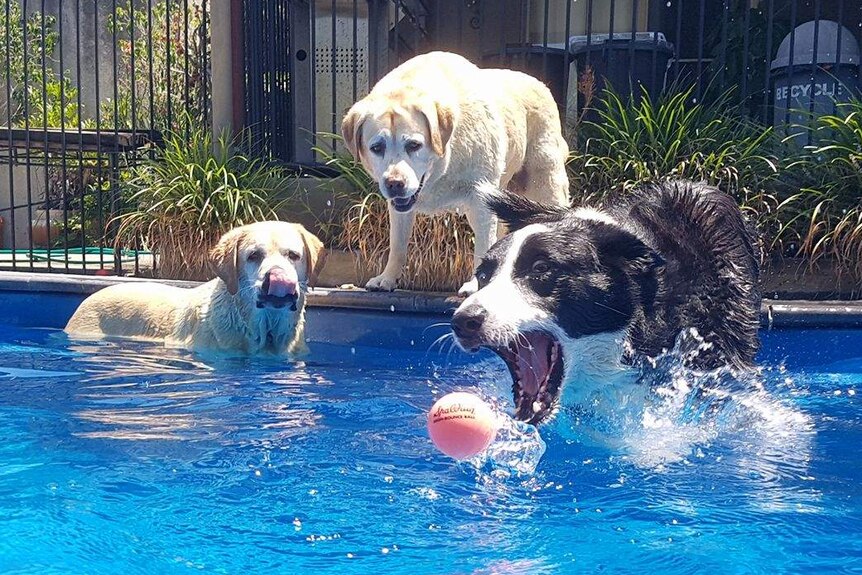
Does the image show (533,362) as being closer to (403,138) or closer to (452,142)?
(403,138)

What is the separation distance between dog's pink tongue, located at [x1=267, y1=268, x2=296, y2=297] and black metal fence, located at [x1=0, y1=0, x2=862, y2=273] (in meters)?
2.58

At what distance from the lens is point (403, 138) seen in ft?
17.6

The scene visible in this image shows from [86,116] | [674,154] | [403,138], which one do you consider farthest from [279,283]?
[86,116]

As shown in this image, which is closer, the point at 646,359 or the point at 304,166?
the point at 646,359

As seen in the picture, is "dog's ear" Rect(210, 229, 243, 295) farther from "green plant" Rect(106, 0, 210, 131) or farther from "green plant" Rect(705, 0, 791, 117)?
"green plant" Rect(106, 0, 210, 131)

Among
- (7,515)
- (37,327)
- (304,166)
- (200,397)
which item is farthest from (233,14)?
(7,515)

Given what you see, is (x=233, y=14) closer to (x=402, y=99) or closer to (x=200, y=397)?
(x=402, y=99)

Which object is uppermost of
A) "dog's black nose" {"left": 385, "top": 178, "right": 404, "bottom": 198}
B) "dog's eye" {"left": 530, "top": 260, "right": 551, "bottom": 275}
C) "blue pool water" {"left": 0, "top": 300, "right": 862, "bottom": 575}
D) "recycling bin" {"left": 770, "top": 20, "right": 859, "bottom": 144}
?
"recycling bin" {"left": 770, "top": 20, "right": 859, "bottom": 144}

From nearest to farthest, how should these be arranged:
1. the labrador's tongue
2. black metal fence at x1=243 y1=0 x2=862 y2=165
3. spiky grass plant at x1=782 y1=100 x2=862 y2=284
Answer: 1. the labrador's tongue
2. spiky grass plant at x1=782 y1=100 x2=862 y2=284
3. black metal fence at x1=243 y1=0 x2=862 y2=165

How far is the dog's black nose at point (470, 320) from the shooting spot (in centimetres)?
304

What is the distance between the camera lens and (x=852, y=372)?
5.32m

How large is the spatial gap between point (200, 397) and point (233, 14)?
180 inches

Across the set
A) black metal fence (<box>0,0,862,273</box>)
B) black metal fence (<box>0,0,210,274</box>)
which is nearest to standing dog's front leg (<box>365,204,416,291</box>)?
black metal fence (<box>0,0,862,273</box>)

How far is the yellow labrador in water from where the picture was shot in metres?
5.29
